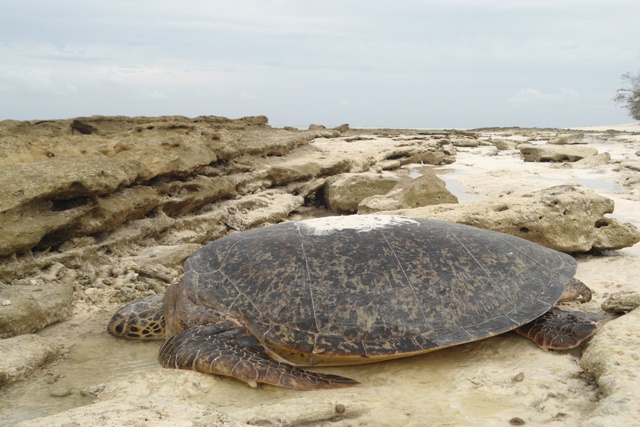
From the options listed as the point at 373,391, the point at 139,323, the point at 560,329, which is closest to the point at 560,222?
the point at 560,329

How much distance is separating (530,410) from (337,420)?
912 millimetres

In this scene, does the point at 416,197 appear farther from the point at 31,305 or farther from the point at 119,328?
the point at 31,305

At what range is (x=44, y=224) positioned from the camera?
450 centimetres

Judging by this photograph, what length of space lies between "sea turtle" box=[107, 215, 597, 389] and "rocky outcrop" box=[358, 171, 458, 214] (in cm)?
350

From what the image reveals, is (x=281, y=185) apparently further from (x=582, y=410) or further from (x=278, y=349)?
(x=582, y=410)

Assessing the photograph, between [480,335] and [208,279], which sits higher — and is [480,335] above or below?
below

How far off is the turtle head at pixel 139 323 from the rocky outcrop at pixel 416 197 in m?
3.95

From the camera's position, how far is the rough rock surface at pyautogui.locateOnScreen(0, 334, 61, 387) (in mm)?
2979

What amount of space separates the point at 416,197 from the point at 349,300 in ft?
14.2

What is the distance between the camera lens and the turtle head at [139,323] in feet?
12.0

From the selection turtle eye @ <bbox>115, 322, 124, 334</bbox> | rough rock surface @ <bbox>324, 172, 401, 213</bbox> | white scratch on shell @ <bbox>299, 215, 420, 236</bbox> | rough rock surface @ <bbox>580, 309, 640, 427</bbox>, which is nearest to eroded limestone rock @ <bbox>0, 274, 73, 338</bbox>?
turtle eye @ <bbox>115, 322, 124, 334</bbox>

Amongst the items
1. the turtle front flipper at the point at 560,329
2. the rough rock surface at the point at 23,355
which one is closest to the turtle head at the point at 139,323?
the rough rock surface at the point at 23,355

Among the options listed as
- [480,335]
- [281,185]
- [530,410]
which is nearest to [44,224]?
[480,335]

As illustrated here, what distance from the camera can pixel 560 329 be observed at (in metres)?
3.08
